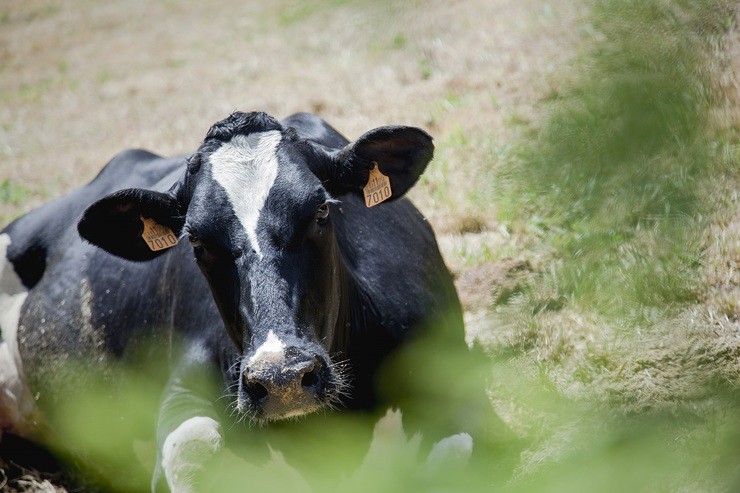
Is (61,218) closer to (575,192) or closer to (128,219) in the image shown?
(128,219)

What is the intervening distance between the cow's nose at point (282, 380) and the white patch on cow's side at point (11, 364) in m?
3.30

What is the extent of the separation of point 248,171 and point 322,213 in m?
0.36

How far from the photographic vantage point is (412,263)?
4.85 m

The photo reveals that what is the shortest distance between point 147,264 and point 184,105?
707cm

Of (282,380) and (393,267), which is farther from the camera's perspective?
(393,267)

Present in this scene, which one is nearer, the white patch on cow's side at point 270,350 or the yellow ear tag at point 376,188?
the white patch on cow's side at point 270,350

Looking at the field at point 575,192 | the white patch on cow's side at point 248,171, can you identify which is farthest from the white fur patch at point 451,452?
the white patch on cow's side at point 248,171

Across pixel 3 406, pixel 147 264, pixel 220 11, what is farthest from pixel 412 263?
pixel 220 11

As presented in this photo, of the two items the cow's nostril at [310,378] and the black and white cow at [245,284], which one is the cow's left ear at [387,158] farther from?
the cow's nostril at [310,378]

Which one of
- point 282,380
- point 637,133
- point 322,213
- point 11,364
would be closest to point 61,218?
point 11,364

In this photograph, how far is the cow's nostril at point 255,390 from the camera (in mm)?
3268

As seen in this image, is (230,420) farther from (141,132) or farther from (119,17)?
(119,17)

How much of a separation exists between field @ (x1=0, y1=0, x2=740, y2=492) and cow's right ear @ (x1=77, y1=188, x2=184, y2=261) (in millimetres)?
1035

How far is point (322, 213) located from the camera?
382 cm
